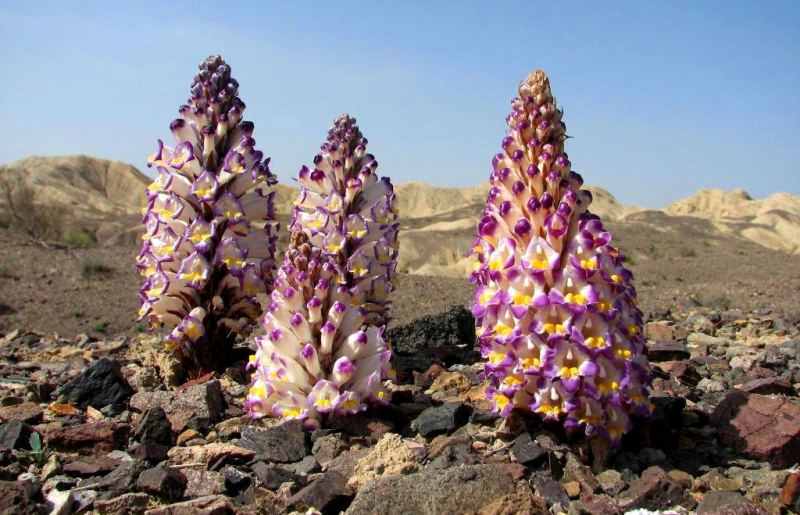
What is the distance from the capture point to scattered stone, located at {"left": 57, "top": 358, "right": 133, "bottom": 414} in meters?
6.03

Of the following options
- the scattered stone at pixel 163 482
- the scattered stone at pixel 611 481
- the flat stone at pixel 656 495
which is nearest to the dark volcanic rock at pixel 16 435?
the scattered stone at pixel 163 482

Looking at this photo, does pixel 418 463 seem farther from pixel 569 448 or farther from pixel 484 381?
pixel 484 381


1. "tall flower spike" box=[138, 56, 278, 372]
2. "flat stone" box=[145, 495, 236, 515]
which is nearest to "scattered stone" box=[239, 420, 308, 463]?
"flat stone" box=[145, 495, 236, 515]

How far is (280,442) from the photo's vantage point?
480 cm

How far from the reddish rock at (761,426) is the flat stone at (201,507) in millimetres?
3097

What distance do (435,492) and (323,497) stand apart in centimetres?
61

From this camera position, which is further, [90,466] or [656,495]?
[90,466]

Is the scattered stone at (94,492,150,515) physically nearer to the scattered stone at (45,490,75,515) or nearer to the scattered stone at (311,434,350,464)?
the scattered stone at (45,490,75,515)

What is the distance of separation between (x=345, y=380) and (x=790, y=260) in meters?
29.5

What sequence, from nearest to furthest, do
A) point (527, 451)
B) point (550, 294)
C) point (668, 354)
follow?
point (550, 294)
point (527, 451)
point (668, 354)

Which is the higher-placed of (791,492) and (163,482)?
(791,492)

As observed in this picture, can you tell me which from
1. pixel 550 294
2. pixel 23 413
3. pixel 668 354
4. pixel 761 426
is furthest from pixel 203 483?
pixel 668 354

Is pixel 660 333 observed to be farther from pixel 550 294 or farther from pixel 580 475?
pixel 550 294

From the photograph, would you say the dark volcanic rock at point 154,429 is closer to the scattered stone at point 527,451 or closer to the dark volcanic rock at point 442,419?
the dark volcanic rock at point 442,419
